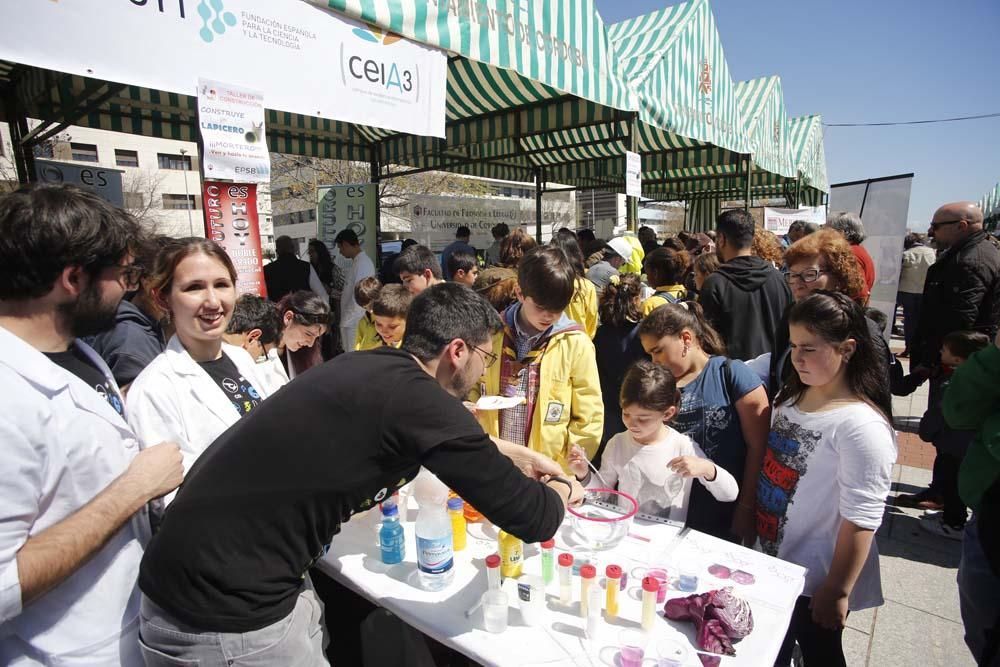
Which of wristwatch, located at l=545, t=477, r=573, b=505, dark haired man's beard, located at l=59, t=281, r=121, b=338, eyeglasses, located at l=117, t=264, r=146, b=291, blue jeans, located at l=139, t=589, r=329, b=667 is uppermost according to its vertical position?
eyeglasses, located at l=117, t=264, r=146, b=291

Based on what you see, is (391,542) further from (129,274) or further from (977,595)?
(977,595)

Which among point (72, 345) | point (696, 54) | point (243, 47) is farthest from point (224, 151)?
point (696, 54)

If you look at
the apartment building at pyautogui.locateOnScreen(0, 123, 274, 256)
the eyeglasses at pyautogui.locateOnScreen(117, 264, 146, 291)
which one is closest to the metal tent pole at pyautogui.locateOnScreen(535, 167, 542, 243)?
the eyeglasses at pyautogui.locateOnScreen(117, 264, 146, 291)

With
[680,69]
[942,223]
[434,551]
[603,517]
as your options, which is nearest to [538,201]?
[680,69]

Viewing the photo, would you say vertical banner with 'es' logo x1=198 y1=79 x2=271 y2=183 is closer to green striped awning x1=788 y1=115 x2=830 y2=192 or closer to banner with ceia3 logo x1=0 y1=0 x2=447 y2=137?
banner with ceia3 logo x1=0 y1=0 x2=447 y2=137

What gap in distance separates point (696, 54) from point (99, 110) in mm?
6816

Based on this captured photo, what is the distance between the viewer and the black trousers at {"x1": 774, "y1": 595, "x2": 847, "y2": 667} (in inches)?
68.2

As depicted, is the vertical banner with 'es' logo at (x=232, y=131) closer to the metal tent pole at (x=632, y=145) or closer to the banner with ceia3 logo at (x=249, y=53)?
the banner with ceia3 logo at (x=249, y=53)

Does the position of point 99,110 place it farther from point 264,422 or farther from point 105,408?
point 264,422

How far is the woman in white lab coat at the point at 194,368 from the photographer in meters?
1.64

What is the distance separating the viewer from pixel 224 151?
231 cm

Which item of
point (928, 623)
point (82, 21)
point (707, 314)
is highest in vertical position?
point (82, 21)

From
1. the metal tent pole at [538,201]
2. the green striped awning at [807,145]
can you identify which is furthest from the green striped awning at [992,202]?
the metal tent pole at [538,201]

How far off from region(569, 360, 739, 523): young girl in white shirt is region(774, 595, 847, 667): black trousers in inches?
18.5
